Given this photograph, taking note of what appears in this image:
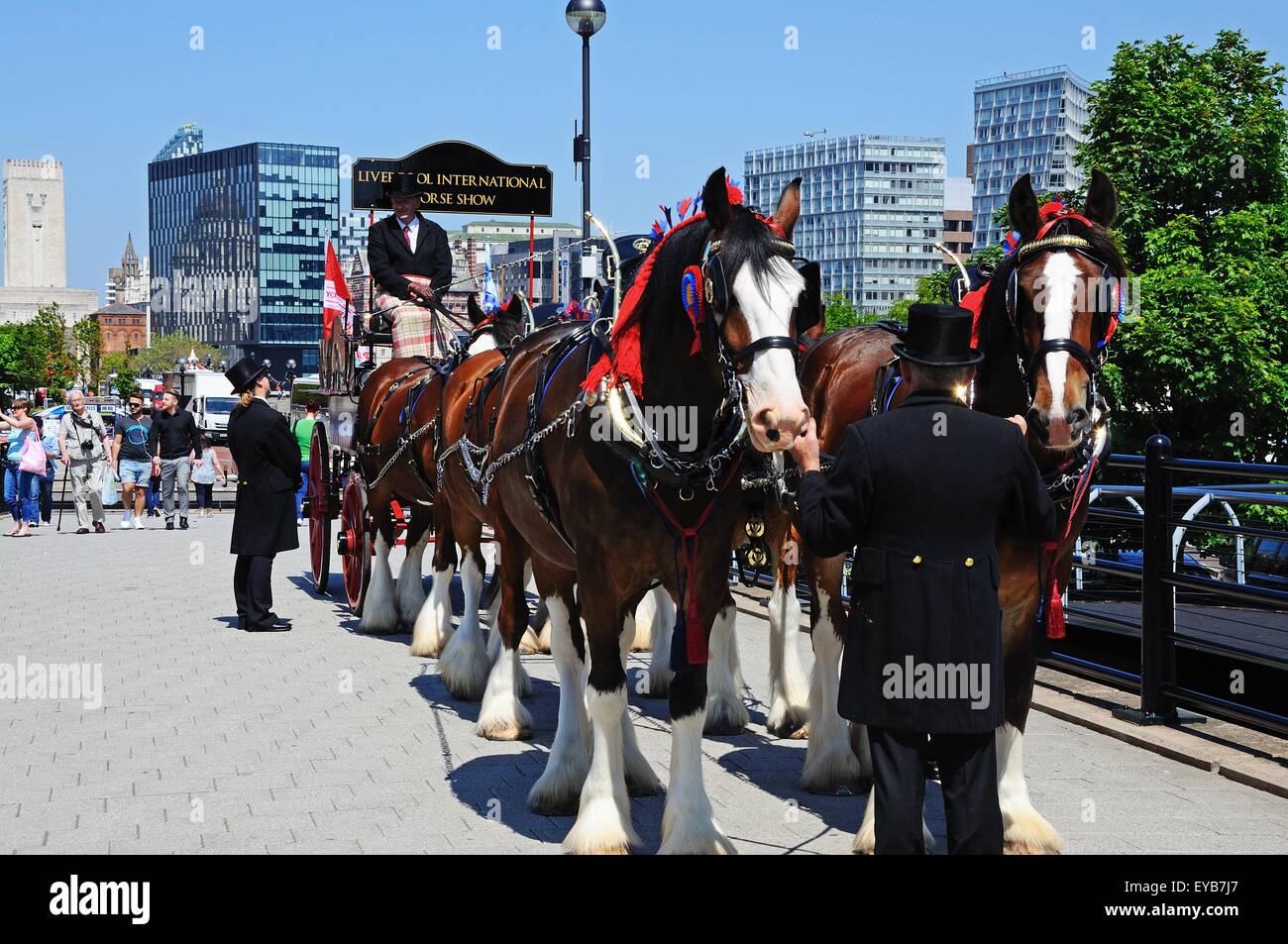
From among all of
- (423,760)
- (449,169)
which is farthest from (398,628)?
(449,169)

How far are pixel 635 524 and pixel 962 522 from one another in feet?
5.00

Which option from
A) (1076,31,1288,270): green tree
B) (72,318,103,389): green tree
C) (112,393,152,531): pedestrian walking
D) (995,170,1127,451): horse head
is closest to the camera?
(995,170,1127,451): horse head

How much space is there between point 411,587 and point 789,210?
7319mm

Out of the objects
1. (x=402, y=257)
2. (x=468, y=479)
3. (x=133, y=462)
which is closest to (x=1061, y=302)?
(x=468, y=479)

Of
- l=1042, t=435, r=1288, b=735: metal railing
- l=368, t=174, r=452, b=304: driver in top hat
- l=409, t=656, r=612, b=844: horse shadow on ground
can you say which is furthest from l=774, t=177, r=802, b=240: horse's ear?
l=368, t=174, r=452, b=304: driver in top hat

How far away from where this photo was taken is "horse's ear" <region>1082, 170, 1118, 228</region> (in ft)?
17.0

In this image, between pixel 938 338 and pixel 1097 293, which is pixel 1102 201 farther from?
pixel 938 338

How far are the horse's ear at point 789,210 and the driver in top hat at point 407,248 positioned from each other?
22.7ft

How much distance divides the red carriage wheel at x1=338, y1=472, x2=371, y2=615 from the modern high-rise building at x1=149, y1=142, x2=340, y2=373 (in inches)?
5950

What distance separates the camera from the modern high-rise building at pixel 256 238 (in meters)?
166

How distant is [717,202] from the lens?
4.86 metres

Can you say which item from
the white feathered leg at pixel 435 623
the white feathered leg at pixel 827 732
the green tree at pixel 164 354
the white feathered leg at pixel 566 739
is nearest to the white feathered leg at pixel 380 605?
the white feathered leg at pixel 435 623

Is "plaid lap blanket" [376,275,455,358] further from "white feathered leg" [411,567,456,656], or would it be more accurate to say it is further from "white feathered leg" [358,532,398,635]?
"white feathered leg" [411,567,456,656]

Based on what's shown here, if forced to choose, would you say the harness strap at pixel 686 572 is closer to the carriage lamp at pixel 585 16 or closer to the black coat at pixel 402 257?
the black coat at pixel 402 257
